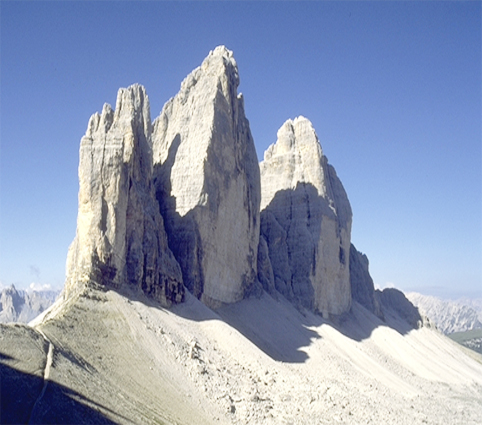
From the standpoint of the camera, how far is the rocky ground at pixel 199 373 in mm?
26906

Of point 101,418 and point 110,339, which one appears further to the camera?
point 110,339

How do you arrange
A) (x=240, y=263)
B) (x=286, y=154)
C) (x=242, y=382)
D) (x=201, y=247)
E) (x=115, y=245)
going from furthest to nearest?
(x=286, y=154)
(x=240, y=263)
(x=201, y=247)
(x=115, y=245)
(x=242, y=382)

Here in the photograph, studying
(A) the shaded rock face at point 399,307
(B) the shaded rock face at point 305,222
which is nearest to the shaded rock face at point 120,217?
(B) the shaded rock face at point 305,222

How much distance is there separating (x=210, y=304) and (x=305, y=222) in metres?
23.7

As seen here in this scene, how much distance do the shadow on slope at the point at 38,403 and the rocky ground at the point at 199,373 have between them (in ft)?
0.18

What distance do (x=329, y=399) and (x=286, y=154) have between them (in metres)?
42.4

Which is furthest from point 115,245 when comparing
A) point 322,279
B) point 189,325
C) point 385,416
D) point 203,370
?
point 322,279

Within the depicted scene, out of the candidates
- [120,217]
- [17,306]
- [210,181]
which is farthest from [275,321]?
[17,306]

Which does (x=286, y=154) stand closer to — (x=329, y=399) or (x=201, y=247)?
(x=201, y=247)

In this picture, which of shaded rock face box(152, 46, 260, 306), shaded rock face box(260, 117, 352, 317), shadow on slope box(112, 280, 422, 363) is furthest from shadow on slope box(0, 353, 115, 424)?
shaded rock face box(260, 117, 352, 317)

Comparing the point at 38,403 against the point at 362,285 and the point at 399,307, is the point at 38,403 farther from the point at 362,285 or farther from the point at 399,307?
the point at 399,307

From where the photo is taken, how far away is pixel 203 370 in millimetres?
36250

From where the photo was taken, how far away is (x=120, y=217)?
138 ft

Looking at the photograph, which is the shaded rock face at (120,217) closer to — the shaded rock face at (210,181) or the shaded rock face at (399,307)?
the shaded rock face at (210,181)
